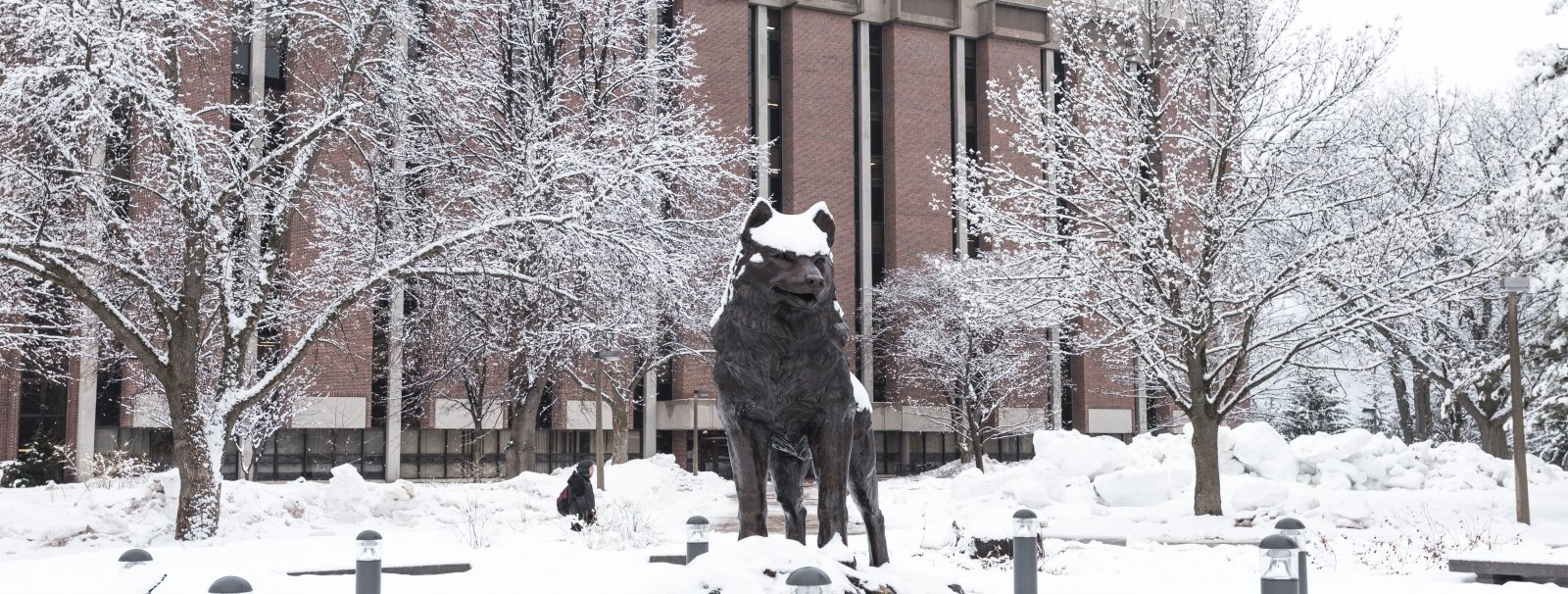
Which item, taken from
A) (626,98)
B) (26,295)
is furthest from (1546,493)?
(26,295)

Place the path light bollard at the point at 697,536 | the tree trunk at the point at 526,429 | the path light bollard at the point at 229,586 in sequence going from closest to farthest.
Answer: the path light bollard at the point at 229,586 < the path light bollard at the point at 697,536 < the tree trunk at the point at 526,429

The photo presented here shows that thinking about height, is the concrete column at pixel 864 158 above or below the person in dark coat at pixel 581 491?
above

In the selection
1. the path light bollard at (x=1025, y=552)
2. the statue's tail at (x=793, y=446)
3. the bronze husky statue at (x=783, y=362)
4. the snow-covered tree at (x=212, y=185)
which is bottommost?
the path light bollard at (x=1025, y=552)

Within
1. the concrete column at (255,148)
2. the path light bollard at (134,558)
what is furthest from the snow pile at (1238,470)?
the path light bollard at (134,558)

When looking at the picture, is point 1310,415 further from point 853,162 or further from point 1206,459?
point 1206,459

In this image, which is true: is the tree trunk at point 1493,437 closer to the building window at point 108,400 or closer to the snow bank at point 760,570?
the snow bank at point 760,570

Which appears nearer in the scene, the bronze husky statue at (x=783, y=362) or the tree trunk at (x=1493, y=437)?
the bronze husky statue at (x=783, y=362)

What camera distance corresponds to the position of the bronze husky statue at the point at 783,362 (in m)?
7.06

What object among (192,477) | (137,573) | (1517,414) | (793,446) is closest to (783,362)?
(793,446)

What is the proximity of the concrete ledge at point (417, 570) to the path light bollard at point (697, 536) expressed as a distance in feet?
12.1

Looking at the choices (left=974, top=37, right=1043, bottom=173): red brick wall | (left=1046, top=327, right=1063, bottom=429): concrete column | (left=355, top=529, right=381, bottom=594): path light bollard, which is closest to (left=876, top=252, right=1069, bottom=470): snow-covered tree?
(left=1046, top=327, right=1063, bottom=429): concrete column

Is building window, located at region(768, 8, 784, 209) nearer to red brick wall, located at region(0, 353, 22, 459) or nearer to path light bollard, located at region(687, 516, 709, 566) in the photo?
red brick wall, located at region(0, 353, 22, 459)

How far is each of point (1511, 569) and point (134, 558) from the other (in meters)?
10.9

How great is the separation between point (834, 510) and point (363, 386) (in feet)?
130
